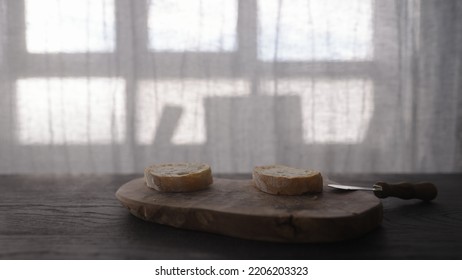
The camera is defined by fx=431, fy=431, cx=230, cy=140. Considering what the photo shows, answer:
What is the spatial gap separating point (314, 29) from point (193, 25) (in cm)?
57

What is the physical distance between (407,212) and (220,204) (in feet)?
1.44

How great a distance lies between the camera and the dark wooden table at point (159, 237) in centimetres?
75

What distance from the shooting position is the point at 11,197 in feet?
3.76

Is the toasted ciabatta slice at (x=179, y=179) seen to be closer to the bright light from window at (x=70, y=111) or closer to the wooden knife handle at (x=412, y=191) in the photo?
the wooden knife handle at (x=412, y=191)

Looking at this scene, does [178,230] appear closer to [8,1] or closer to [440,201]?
[440,201]

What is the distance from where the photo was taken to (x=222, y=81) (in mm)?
2061

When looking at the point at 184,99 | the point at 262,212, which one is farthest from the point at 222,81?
the point at 262,212

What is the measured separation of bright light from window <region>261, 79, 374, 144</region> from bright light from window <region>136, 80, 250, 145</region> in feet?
0.63

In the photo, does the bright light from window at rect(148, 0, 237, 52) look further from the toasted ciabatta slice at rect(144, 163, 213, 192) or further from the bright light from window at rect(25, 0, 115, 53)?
the toasted ciabatta slice at rect(144, 163, 213, 192)

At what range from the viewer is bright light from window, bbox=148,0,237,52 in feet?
6.64

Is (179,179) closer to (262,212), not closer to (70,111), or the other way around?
(262,212)

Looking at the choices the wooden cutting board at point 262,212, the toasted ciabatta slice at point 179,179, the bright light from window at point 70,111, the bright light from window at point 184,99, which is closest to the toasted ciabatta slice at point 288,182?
the wooden cutting board at point 262,212

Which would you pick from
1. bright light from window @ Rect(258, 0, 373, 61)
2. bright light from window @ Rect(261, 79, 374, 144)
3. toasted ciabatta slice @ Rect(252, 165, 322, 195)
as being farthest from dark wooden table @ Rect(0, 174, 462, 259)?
bright light from window @ Rect(258, 0, 373, 61)

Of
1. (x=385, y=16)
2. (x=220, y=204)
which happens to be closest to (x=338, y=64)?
(x=385, y=16)
